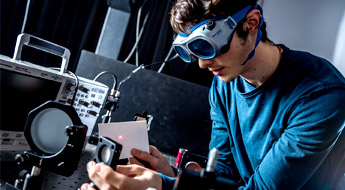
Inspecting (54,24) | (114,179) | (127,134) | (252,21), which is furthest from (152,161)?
(54,24)

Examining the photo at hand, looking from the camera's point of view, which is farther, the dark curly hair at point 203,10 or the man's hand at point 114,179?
the dark curly hair at point 203,10

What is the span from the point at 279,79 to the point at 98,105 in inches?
31.4

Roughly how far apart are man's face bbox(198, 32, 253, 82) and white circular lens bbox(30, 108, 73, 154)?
0.57 m

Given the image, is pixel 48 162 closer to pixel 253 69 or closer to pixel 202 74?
pixel 253 69

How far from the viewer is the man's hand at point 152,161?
1020mm

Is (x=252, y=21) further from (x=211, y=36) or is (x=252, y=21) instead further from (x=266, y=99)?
(x=266, y=99)

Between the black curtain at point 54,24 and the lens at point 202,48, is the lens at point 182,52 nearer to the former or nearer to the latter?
the lens at point 202,48

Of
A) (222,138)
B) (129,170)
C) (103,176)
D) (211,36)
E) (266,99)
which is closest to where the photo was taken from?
(103,176)

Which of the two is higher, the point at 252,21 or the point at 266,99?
the point at 252,21

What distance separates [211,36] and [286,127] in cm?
49

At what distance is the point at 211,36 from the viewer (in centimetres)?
95

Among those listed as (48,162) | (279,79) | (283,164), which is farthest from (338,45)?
(48,162)

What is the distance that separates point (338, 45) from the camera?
2.25m

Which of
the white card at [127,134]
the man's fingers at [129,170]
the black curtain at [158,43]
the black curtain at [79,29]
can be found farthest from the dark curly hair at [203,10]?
the black curtain at [158,43]
